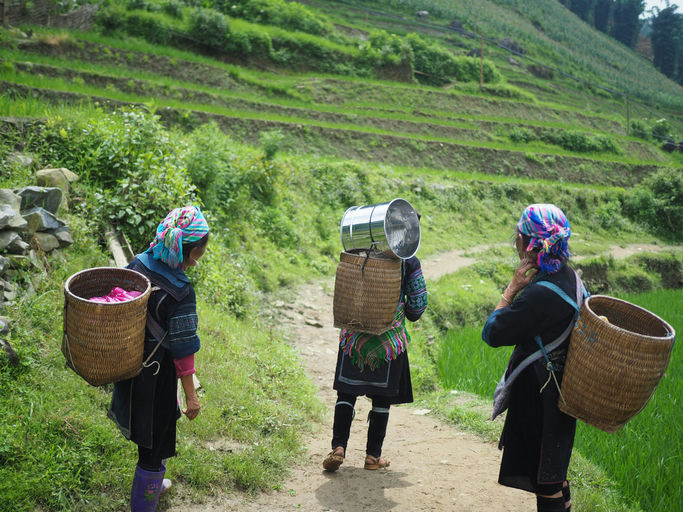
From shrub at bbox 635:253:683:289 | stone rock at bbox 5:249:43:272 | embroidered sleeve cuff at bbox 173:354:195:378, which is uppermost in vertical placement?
embroidered sleeve cuff at bbox 173:354:195:378

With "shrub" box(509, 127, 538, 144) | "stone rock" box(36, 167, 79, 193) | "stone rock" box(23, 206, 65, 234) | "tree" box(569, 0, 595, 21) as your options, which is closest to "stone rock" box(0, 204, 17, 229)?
"stone rock" box(23, 206, 65, 234)

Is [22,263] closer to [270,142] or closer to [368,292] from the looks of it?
[368,292]

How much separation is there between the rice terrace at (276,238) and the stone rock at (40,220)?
0.6 inches

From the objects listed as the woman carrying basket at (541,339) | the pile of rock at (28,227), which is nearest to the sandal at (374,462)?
the woman carrying basket at (541,339)

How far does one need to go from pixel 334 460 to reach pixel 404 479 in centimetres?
51

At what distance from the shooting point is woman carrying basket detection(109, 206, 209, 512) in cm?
269

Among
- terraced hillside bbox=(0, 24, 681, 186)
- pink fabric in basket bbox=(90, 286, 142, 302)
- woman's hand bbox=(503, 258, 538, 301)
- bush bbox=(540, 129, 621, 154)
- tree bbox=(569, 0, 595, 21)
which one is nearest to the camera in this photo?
pink fabric in basket bbox=(90, 286, 142, 302)

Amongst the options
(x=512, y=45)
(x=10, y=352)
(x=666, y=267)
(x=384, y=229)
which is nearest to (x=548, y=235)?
(x=384, y=229)

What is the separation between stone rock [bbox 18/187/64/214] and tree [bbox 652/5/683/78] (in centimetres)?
7723

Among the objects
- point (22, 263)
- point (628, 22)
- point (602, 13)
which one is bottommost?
point (22, 263)

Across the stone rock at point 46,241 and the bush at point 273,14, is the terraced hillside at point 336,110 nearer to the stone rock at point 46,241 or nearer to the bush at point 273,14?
the bush at point 273,14

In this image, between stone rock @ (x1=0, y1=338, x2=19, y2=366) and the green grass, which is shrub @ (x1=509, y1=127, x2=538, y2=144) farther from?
stone rock @ (x1=0, y1=338, x2=19, y2=366)

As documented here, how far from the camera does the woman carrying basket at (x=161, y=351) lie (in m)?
2.69

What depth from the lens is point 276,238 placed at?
936 centimetres
